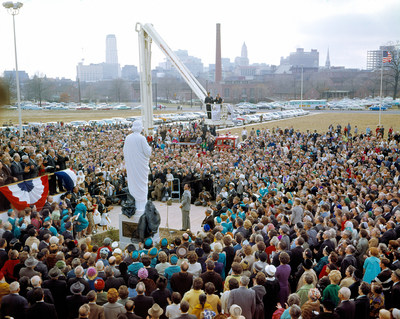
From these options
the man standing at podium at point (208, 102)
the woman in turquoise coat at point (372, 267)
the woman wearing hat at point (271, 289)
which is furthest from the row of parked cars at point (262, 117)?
the woman wearing hat at point (271, 289)

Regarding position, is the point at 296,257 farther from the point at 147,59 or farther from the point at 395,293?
the point at 147,59

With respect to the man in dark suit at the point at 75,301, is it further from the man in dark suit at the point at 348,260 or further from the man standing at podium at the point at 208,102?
the man standing at podium at the point at 208,102

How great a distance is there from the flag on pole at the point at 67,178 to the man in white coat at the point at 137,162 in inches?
158

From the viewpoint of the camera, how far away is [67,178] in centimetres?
1356

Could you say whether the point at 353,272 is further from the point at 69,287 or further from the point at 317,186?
the point at 317,186

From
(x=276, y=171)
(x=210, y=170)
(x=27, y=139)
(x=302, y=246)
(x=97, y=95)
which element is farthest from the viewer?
(x=97, y=95)

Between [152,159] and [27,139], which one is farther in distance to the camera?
[27,139]

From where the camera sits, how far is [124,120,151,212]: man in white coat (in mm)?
10094

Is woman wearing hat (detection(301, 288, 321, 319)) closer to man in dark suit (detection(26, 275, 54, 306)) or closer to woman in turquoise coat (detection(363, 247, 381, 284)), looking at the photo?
woman in turquoise coat (detection(363, 247, 381, 284))

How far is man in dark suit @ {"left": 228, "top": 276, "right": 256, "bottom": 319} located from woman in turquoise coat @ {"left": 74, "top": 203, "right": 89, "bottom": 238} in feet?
23.9

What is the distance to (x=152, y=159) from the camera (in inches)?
872

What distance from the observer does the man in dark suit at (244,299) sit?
5.67 meters

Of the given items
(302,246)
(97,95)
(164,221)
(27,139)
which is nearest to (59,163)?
(164,221)

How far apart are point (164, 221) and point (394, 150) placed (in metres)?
13.3
